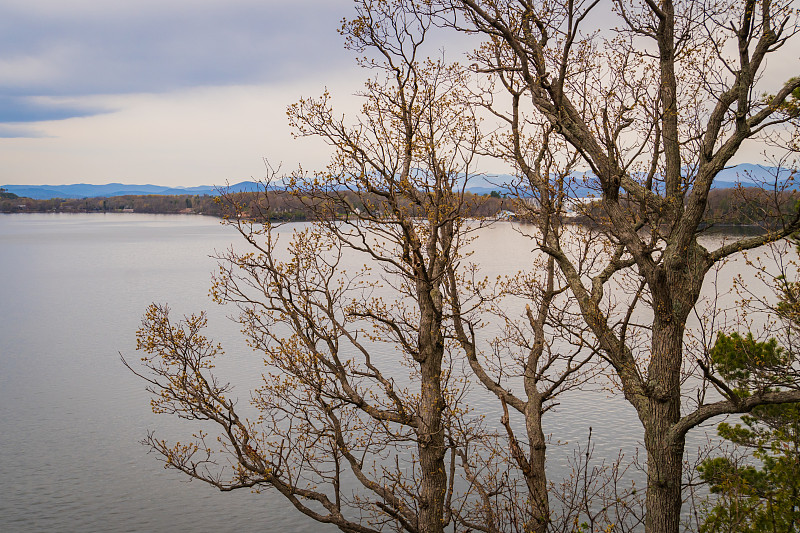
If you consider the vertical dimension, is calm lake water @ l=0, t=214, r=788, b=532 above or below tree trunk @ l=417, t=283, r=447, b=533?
below

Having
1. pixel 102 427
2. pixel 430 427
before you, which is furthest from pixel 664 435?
pixel 102 427

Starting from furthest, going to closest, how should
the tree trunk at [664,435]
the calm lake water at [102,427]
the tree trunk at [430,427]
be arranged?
the calm lake water at [102,427]
the tree trunk at [430,427]
the tree trunk at [664,435]

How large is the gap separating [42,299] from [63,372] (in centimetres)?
2229

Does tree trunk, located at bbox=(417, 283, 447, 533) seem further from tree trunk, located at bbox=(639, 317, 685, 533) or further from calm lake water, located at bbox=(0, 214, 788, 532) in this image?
calm lake water, located at bbox=(0, 214, 788, 532)

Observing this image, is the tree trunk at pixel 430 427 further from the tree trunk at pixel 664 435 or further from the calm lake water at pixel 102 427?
the calm lake water at pixel 102 427

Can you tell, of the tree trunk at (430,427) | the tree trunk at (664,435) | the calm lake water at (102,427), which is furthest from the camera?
the calm lake water at (102,427)

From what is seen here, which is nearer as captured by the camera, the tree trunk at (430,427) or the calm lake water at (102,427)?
the tree trunk at (430,427)

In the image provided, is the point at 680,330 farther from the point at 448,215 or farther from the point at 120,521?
the point at 120,521

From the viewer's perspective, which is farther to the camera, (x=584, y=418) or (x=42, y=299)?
(x=42, y=299)

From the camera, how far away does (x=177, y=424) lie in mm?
24703

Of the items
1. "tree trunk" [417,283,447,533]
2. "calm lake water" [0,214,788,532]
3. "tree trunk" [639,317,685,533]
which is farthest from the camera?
"calm lake water" [0,214,788,532]

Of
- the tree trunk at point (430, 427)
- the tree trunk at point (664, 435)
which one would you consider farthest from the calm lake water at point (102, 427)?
the tree trunk at point (664, 435)

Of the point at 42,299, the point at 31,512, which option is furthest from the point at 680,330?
the point at 42,299

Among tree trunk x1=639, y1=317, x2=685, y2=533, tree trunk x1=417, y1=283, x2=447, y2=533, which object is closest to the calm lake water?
tree trunk x1=417, y1=283, x2=447, y2=533
